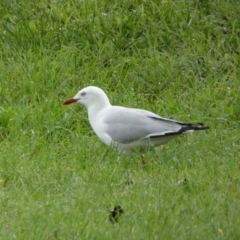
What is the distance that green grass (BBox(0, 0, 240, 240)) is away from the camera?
5.75m

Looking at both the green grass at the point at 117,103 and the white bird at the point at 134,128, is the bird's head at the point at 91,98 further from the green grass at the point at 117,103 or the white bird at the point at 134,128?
the green grass at the point at 117,103

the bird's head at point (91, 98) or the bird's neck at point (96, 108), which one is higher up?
the bird's head at point (91, 98)

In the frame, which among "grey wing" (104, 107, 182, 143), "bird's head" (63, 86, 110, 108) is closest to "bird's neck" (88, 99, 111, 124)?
"bird's head" (63, 86, 110, 108)

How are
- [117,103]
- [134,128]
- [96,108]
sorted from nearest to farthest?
[134,128]
[96,108]
[117,103]

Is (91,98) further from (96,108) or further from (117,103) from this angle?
(117,103)

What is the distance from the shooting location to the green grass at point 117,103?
5.75m

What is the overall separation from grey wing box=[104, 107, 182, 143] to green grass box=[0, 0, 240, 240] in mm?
176

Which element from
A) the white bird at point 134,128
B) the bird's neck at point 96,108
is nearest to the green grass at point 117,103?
the white bird at point 134,128

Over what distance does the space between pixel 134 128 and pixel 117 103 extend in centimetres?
134

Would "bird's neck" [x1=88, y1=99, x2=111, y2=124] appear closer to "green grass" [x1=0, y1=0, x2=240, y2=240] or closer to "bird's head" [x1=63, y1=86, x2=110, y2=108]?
"bird's head" [x1=63, y1=86, x2=110, y2=108]

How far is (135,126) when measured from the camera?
714 centimetres

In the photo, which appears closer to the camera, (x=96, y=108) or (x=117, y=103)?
(x=96, y=108)

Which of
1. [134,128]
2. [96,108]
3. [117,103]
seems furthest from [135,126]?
[117,103]

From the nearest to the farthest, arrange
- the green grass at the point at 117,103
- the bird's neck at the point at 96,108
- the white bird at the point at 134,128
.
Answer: the green grass at the point at 117,103 < the white bird at the point at 134,128 < the bird's neck at the point at 96,108
